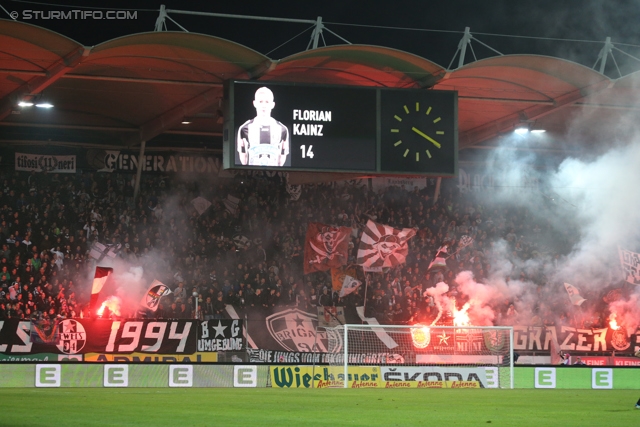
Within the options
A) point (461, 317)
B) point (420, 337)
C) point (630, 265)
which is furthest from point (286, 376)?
point (630, 265)

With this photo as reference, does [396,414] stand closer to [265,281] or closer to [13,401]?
[13,401]

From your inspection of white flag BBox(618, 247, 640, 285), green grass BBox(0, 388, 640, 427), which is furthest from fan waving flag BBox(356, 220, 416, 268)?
green grass BBox(0, 388, 640, 427)

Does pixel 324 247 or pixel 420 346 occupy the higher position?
pixel 324 247

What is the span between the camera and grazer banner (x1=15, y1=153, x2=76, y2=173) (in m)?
32.0

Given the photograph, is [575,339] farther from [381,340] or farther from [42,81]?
[42,81]

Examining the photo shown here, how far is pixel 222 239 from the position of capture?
1241 inches

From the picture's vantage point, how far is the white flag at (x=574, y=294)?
32.8 m

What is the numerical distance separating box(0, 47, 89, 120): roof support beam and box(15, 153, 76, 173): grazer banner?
4.87m

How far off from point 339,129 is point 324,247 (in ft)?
29.9

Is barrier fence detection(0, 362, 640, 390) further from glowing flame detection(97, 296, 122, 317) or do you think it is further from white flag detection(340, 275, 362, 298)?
Result: white flag detection(340, 275, 362, 298)

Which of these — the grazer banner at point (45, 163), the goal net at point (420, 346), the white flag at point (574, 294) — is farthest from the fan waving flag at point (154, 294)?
the white flag at point (574, 294)

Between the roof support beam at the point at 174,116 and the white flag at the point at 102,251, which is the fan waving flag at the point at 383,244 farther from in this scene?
the white flag at the point at 102,251

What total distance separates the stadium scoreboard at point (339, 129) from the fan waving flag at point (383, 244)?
8724mm

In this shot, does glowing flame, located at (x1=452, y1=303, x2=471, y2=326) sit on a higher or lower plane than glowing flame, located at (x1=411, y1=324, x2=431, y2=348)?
higher
